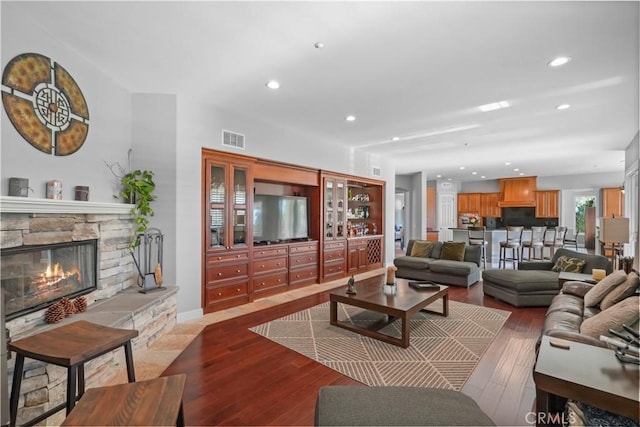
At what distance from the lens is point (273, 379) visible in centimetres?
249

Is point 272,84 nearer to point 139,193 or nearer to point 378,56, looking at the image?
point 378,56

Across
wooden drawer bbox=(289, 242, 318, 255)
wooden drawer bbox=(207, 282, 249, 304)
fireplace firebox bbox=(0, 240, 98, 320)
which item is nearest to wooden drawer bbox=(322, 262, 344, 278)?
wooden drawer bbox=(289, 242, 318, 255)

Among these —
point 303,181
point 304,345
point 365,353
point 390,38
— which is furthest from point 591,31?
point 303,181

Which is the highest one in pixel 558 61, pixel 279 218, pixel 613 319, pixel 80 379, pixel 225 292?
pixel 558 61

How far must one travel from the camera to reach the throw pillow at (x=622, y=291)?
2623 mm

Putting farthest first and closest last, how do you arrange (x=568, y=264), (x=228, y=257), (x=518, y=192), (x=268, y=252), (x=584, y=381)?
(x=518, y=192) < (x=268, y=252) < (x=568, y=264) < (x=228, y=257) < (x=584, y=381)

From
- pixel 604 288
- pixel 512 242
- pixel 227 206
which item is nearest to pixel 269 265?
pixel 227 206

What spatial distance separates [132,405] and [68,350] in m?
0.78

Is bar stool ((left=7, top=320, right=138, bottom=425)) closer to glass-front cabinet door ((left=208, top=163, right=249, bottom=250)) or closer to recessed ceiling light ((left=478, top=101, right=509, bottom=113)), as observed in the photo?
glass-front cabinet door ((left=208, top=163, right=249, bottom=250))

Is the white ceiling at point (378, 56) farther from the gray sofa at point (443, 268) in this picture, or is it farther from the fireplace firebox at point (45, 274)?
the gray sofa at point (443, 268)

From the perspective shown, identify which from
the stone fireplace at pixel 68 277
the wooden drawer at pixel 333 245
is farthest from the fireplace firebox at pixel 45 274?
the wooden drawer at pixel 333 245

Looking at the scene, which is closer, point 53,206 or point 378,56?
point 53,206

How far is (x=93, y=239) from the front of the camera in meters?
2.96

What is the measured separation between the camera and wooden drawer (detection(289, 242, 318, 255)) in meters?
5.33
